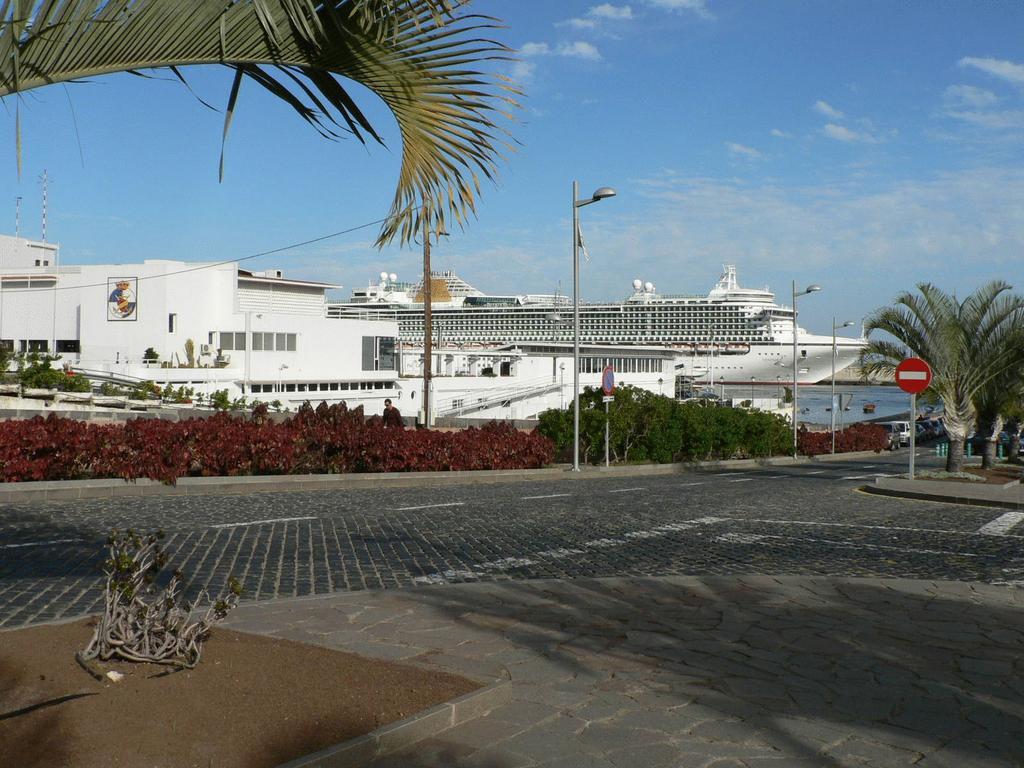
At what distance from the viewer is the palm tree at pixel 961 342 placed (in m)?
21.4

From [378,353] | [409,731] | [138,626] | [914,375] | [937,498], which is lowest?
[937,498]

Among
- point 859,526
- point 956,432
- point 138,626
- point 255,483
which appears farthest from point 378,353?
point 138,626

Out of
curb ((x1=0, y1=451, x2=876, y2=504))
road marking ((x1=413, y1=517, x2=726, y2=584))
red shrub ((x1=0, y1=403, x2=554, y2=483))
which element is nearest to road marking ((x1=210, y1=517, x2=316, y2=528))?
curb ((x1=0, y1=451, x2=876, y2=504))

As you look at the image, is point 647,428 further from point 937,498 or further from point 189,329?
point 189,329

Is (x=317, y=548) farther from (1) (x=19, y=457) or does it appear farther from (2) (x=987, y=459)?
(2) (x=987, y=459)

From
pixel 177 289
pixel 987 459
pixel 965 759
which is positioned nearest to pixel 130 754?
pixel 965 759

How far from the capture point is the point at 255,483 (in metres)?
15.8

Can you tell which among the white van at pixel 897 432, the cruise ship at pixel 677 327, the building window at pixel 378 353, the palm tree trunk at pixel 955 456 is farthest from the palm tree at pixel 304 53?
the cruise ship at pixel 677 327

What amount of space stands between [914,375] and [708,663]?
48.8 ft

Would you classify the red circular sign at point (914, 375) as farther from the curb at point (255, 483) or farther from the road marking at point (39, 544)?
the road marking at point (39, 544)

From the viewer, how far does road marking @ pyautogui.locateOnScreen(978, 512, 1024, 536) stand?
39.4ft

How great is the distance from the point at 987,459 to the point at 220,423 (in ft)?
66.0

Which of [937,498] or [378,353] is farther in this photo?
[378,353]

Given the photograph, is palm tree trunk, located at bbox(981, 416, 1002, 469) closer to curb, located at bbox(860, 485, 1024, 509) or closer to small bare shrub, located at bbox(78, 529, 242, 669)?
curb, located at bbox(860, 485, 1024, 509)
